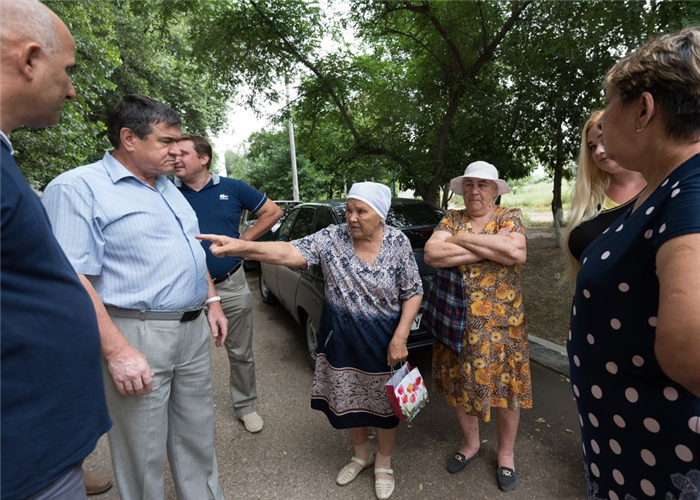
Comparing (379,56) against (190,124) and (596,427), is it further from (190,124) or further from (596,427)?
(190,124)

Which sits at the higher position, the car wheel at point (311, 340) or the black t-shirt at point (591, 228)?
the black t-shirt at point (591, 228)

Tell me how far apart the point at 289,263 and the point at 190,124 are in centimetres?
1601

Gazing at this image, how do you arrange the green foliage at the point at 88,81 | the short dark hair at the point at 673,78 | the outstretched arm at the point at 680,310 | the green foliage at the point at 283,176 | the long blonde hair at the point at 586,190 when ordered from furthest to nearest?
the green foliage at the point at 283,176 < the green foliage at the point at 88,81 < the long blonde hair at the point at 586,190 < the short dark hair at the point at 673,78 < the outstretched arm at the point at 680,310

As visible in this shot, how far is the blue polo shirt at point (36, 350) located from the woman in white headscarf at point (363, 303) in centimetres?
115

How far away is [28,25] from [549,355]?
4.40 m

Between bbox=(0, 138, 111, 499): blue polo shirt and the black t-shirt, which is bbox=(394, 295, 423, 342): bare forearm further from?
bbox=(0, 138, 111, 499): blue polo shirt

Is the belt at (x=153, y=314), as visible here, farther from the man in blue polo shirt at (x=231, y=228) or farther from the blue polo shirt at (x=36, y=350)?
the man in blue polo shirt at (x=231, y=228)

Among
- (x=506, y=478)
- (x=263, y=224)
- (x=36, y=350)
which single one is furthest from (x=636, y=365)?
(x=263, y=224)

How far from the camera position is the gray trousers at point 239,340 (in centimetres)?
309

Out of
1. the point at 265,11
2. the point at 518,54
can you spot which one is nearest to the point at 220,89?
the point at 265,11

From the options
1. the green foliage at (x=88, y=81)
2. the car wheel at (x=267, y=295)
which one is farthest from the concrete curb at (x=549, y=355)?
the green foliage at (x=88, y=81)

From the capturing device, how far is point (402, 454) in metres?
2.71

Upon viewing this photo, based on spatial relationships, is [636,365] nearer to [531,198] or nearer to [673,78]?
[673,78]

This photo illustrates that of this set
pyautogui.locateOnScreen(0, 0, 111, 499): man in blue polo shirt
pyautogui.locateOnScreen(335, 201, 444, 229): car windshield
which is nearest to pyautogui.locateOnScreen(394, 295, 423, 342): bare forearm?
pyautogui.locateOnScreen(0, 0, 111, 499): man in blue polo shirt
